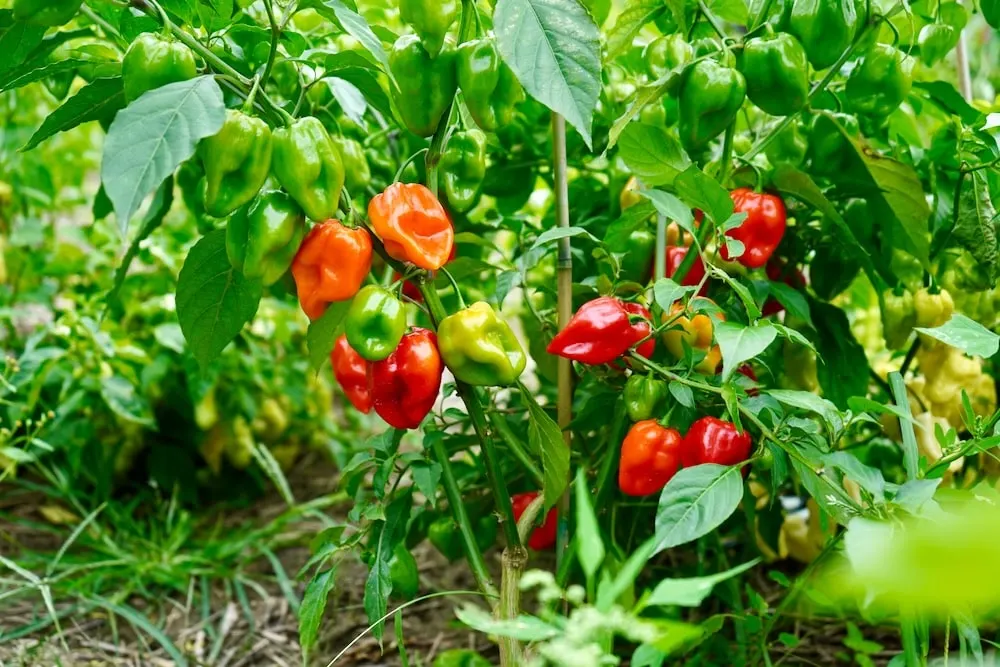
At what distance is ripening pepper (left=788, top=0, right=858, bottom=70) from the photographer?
0.82 m

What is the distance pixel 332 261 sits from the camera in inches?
31.1

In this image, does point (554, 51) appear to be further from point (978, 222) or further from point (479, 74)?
point (978, 222)

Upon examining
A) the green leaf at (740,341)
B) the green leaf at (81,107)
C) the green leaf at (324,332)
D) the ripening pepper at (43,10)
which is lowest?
the green leaf at (324,332)

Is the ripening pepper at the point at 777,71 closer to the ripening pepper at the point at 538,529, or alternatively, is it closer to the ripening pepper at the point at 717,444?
the ripening pepper at the point at 717,444

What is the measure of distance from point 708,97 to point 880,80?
205mm

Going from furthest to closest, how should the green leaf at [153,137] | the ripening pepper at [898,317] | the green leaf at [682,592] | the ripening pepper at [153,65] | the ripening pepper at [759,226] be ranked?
the ripening pepper at [898,317], the ripening pepper at [759,226], the ripening pepper at [153,65], the green leaf at [153,137], the green leaf at [682,592]

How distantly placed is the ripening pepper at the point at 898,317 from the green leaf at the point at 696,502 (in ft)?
1.44

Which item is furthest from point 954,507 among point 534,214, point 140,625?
point 140,625

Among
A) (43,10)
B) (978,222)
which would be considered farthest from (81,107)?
(978,222)

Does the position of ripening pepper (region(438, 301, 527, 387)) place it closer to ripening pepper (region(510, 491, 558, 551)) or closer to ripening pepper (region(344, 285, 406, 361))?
ripening pepper (region(344, 285, 406, 361))

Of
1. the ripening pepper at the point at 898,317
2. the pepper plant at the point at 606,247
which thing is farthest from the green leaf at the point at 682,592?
the ripening pepper at the point at 898,317

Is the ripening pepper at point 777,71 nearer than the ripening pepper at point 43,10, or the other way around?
the ripening pepper at point 43,10

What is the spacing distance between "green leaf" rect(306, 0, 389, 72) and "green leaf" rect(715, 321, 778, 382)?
35 centimetres

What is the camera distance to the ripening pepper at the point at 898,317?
1.06 metres
